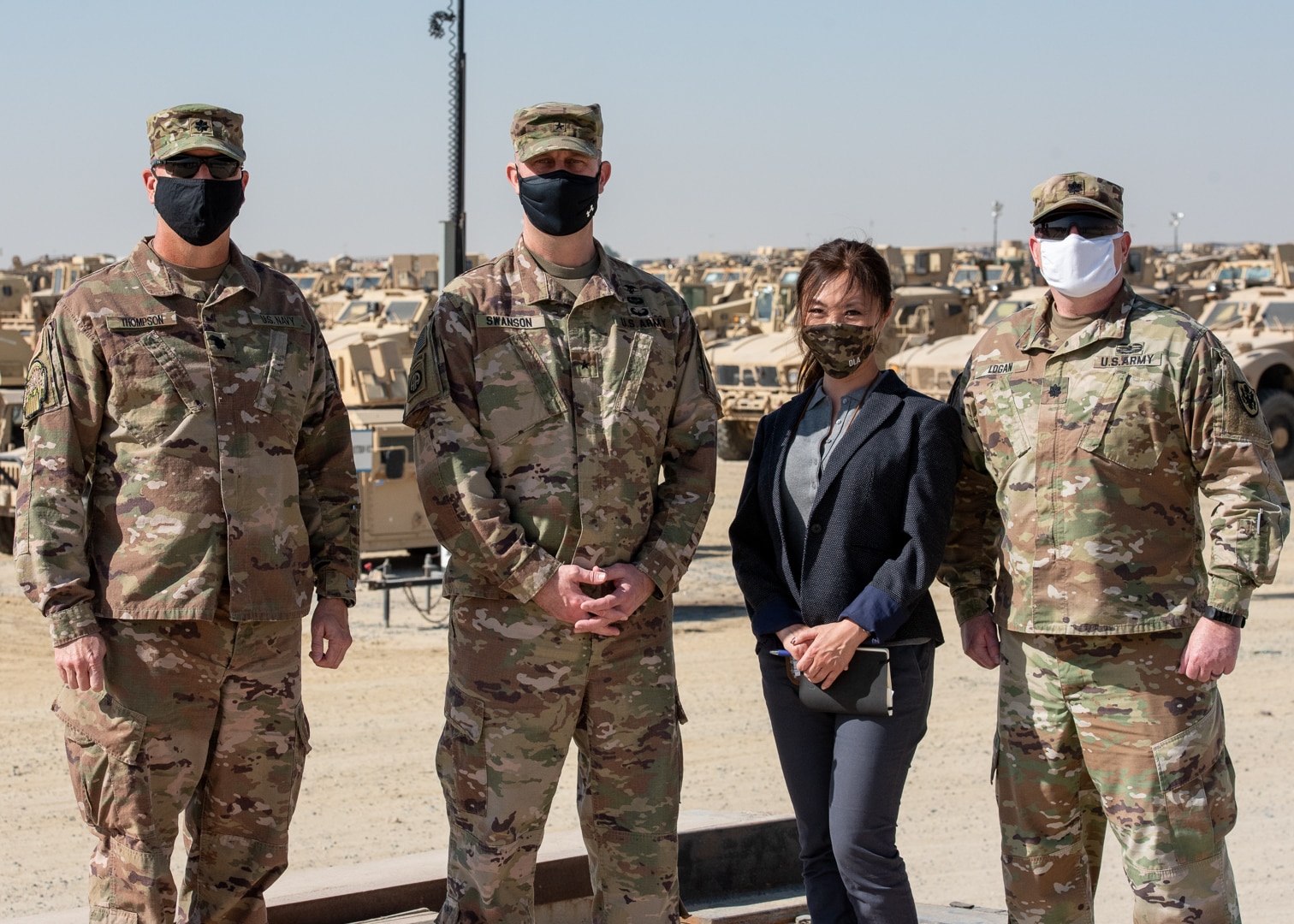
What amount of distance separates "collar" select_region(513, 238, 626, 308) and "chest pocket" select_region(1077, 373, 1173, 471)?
3.54ft

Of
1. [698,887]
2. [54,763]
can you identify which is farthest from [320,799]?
[698,887]

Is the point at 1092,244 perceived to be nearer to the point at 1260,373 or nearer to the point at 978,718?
the point at 978,718

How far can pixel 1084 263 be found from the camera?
3346 mm

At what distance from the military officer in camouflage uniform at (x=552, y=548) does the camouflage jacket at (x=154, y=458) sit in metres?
0.35

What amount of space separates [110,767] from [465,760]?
731mm

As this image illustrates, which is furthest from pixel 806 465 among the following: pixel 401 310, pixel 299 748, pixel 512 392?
pixel 401 310

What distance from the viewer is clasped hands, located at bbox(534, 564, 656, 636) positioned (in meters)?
3.20

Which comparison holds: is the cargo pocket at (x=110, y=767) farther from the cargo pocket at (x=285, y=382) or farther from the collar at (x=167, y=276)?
the collar at (x=167, y=276)

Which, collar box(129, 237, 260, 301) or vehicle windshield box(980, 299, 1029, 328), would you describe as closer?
collar box(129, 237, 260, 301)

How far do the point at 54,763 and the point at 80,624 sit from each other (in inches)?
174

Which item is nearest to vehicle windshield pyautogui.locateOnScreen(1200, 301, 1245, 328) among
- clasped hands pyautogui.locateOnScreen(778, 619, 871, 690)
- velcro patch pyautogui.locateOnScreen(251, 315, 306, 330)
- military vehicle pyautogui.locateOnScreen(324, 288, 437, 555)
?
military vehicle pyautogui.locateOnScreen(324, 288, 437, 555)

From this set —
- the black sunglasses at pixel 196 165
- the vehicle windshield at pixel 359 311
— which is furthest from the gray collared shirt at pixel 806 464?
the vehicle windshield at pixel 359 311

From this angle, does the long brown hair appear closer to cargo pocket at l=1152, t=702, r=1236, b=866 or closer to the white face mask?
the white face mask

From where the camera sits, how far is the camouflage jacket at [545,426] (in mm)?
3279
